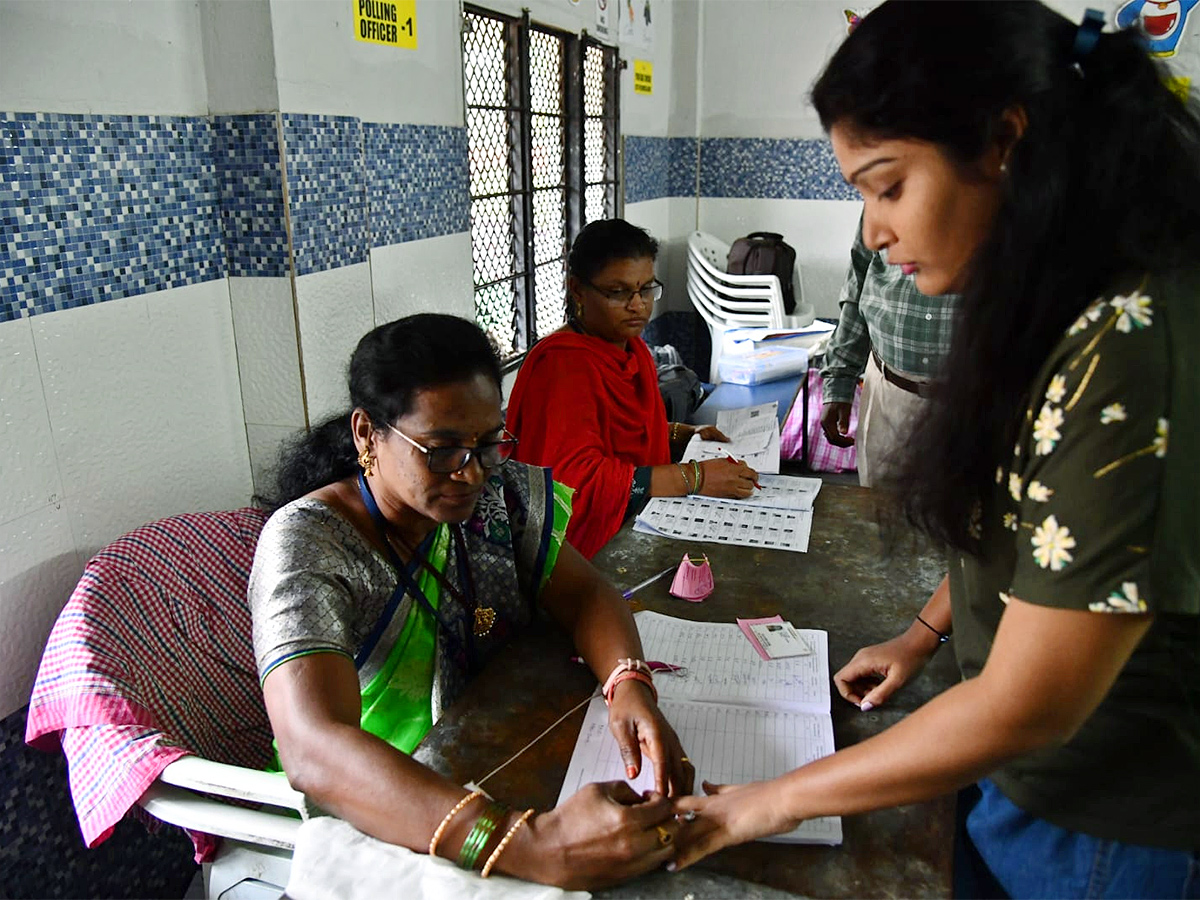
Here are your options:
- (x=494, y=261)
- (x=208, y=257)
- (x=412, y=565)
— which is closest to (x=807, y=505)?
(x=412, y=565)

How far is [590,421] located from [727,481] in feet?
1.28

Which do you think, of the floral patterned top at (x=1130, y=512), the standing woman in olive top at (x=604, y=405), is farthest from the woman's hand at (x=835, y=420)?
the floral patterned top at (x=1130, y=512)

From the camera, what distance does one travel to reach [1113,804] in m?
0.83

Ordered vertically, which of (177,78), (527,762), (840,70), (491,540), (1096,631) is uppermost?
(177,78)

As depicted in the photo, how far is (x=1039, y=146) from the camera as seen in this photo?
703 mm

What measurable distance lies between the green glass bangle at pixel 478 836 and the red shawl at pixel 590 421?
44.1 inches

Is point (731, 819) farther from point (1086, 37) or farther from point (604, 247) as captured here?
point (604, 247)

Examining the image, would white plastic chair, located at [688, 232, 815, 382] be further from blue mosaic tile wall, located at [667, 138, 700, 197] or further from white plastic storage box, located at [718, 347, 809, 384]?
white plastic storage box, located at [718, 347, 809, 384]

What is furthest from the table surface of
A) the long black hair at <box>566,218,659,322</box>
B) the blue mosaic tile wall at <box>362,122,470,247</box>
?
the blue mosaic tile wall at <box>362,122,470,247</box>

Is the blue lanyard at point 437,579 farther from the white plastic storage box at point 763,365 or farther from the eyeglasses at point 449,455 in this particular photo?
the white plastic storage box at point 763,365

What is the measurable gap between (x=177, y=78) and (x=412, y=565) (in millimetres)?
1233

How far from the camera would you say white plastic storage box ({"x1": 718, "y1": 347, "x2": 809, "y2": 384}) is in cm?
404

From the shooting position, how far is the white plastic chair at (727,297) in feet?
17.4

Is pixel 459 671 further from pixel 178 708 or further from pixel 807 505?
pixel 807 505
